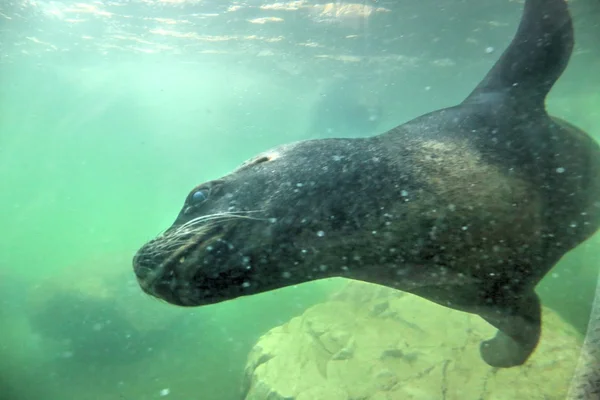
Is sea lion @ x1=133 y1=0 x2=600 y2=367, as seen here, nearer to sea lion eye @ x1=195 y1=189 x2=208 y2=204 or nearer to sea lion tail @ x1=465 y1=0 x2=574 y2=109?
sea lion eye @ x1=195 y1=189 x2=208 y2=204

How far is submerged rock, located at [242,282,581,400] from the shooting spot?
488 centimetres

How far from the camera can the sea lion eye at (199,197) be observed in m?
2.49

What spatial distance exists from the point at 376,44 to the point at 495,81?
1342 centimetres

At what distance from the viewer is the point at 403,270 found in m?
2.22

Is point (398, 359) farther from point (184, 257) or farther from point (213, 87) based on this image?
point (213, 87)

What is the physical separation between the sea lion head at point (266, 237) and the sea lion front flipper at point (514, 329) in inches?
46.7

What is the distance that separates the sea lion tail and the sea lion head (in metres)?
1.80

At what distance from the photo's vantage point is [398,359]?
5.94m

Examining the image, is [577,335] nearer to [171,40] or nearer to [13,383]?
[13,383]

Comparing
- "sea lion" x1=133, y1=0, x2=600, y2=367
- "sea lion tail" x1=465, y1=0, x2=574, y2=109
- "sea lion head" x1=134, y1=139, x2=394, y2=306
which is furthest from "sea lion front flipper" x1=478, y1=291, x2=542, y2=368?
"sea lion tail" x1=465, y1=0, x2=574, y2=109

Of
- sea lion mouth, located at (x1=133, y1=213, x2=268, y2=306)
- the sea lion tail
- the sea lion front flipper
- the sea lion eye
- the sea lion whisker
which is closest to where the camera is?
sea lion mouth, located at (x1=133, y1=213, x2=268, y2=306)

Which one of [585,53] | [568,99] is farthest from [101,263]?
[568,99]

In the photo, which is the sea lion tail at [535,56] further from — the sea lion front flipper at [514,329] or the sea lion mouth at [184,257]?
the sea lion mouth at [184,257]

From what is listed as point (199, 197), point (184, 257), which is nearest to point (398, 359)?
point (199, 197)
